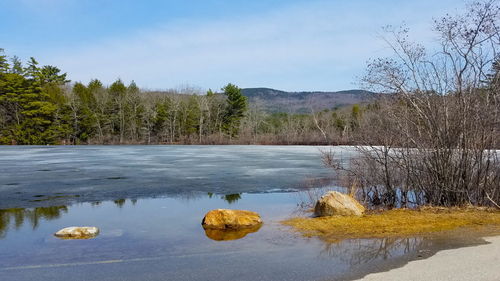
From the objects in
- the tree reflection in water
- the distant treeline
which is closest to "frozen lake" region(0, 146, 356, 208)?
the tree reflection in water

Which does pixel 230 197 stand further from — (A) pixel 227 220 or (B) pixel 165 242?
(B) pixel 165 242

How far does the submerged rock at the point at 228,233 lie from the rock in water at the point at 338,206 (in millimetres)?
1813

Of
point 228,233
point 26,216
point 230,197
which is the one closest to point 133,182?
point 230,197

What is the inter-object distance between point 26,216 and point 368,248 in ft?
26.5

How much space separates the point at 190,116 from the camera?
72.6 metres

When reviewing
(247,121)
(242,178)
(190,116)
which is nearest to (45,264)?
(242,178)

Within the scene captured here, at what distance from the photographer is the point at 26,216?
1042cm

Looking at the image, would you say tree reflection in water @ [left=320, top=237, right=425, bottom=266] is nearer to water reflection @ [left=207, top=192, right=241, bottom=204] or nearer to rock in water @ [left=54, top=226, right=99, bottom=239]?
rock in water @ [left=54, top=226, right=99, bottom=239]

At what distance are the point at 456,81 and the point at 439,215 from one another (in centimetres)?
330

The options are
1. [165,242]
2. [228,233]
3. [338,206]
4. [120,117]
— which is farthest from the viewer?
[120,117]

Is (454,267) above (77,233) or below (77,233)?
above

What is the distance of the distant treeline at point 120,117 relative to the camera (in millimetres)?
60031

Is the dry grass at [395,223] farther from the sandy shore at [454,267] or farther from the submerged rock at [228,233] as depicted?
the sandy shore at [454,267]

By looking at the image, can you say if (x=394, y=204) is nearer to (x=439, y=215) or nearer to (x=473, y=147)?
(x=439, y=215)
